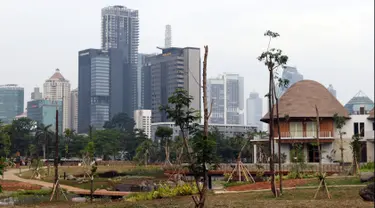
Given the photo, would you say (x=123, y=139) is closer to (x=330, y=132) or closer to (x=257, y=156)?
(x=257, y=156)

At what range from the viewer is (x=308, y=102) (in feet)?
236

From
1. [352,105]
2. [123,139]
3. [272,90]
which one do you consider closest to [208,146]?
[272,90]

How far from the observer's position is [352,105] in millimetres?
171000

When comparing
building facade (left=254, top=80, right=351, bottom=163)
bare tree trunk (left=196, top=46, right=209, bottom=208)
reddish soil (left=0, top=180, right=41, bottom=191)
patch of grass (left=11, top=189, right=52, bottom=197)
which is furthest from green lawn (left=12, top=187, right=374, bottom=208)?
building facade (left=254, top=80, right=351, bottom=163)

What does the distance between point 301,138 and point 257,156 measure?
1040cm

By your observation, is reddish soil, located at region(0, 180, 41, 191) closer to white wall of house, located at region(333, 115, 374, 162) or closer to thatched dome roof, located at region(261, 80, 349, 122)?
thatched dome roof, located at region(261, 80, 349, 122)

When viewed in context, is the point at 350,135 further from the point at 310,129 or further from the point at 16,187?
the point at 16,187

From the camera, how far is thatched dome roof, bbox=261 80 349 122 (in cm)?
7100

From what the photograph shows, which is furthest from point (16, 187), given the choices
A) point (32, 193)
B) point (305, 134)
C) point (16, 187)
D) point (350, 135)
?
point (350, 135)

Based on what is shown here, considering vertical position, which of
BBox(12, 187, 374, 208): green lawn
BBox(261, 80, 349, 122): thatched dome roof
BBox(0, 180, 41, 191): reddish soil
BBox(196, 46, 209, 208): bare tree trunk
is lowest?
BBox(0, 180, 41, 191): reddish soil

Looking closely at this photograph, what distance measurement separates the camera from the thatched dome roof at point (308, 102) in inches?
2795

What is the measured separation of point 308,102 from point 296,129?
12.2ft

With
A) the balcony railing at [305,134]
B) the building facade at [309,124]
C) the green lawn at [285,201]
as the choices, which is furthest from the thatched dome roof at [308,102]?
the green lawn at [285,201]

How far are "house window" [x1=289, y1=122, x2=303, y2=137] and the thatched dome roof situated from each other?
1.46m
